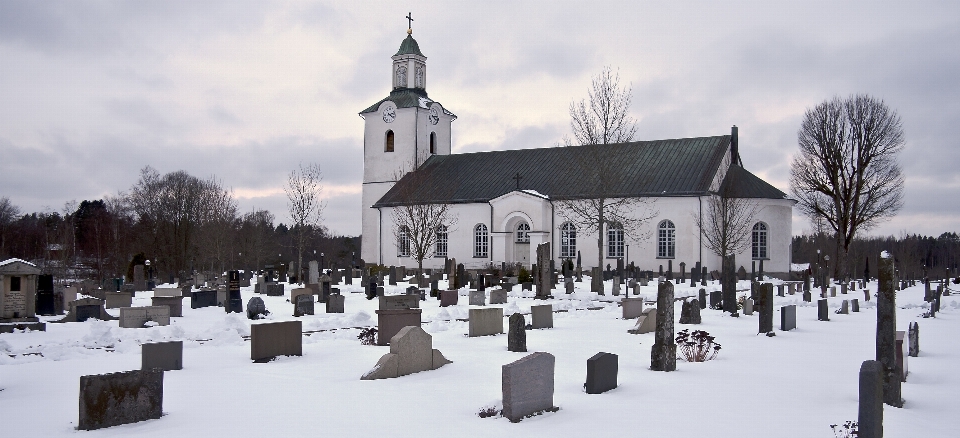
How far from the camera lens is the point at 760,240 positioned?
34625 millimetres

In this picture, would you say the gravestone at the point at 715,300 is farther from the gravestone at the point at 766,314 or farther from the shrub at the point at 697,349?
the shrub at the point at 697,349

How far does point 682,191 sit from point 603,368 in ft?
90.3

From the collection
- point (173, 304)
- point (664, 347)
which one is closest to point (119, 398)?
point (664, 347)

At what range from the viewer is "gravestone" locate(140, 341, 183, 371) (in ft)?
27.9

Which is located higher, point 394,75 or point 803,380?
point 394,75

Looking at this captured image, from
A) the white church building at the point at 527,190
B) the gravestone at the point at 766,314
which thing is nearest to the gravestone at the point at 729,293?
the gravestone at the point at 766,314

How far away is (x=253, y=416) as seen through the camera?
250 inches

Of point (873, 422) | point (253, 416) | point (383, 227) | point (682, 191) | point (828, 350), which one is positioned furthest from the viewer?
point (383, 227)

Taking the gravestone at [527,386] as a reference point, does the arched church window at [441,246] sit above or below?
above

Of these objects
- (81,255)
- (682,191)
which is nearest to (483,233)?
(682,191)

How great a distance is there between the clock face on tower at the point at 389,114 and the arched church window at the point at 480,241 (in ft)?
31.8

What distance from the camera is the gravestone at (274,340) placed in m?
9.32

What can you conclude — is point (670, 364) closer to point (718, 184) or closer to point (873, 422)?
point (873, 422)

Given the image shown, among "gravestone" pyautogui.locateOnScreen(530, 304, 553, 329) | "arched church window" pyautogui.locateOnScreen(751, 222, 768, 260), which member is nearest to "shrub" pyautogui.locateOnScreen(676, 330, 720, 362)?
"gravestone" pyautogui.locateOnScreen(530, 304, 553, 329)
